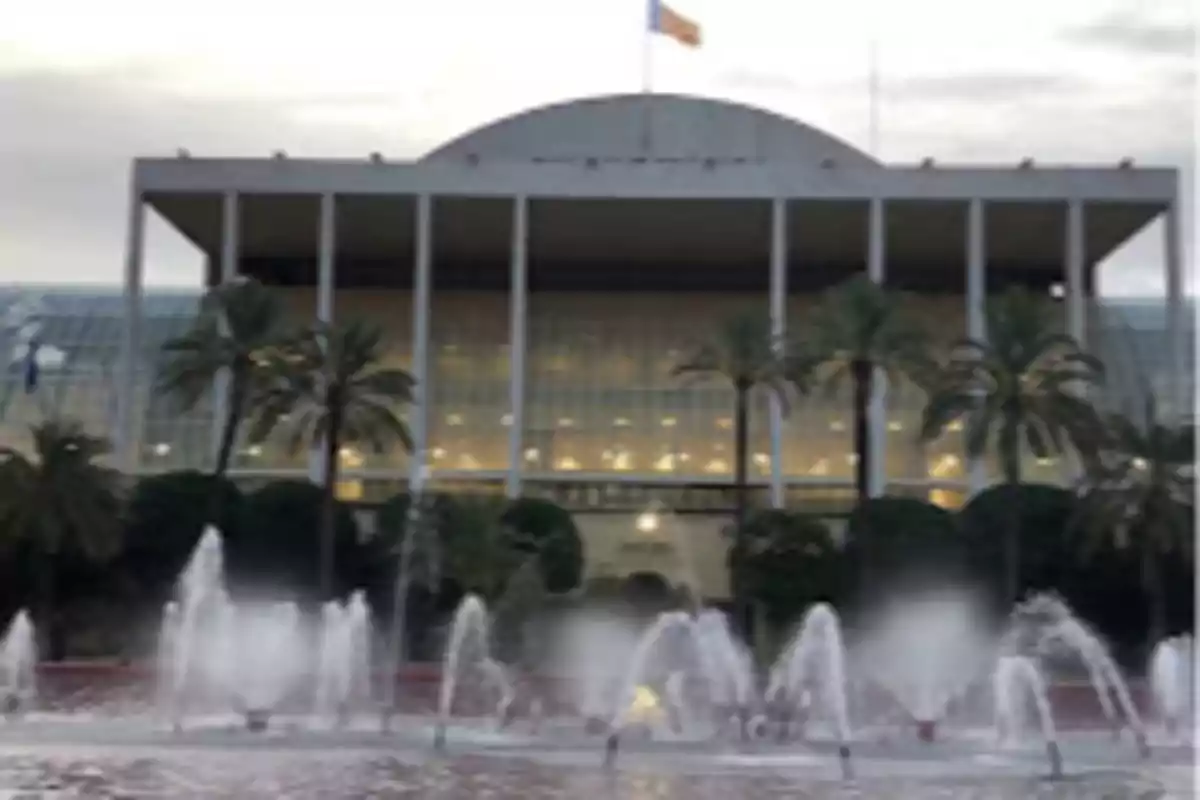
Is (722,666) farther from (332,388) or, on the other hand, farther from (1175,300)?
(1175,300)

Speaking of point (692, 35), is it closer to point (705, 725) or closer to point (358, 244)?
point (358, 244)

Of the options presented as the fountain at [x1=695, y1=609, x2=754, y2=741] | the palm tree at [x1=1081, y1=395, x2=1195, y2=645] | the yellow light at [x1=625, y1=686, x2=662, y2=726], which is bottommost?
the yellow light at [x1=625, y1=686, x2=662, y2=726]

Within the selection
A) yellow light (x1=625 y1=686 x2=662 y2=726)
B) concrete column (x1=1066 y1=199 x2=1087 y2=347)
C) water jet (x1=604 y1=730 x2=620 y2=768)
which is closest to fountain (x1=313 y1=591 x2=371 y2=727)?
yellow light (x1=625 y1=686 x2=662 y2=726)

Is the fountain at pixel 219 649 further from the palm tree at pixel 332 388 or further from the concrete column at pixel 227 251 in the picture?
the concrete column at pixel 227 251

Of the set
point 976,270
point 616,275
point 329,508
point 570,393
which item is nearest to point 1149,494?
point 976,270

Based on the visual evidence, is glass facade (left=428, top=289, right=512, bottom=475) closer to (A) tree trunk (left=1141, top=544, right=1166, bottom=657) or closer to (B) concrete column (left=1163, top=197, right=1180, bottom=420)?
(B) concrete column (left=1163, top=197, right=1180, bottom=420)

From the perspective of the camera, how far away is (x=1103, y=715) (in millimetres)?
33250

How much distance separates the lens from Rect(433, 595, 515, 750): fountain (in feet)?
109

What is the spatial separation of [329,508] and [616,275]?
25.1m

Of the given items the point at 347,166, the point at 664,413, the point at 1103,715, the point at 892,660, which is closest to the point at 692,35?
the point at 347,166

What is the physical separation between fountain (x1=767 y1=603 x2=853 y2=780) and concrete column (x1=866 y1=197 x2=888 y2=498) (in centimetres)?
2083

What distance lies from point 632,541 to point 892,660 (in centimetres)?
2227

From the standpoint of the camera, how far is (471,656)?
39.9 meters

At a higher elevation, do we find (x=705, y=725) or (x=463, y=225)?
(x=463, y=225)
